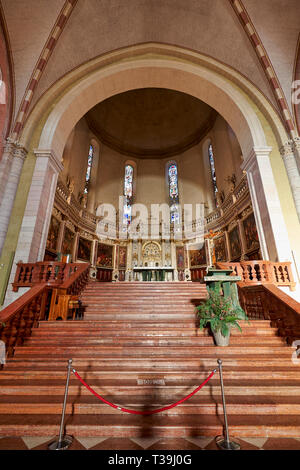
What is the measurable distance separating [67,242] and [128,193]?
25.7 feet

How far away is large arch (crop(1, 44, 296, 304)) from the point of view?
6.54 meters

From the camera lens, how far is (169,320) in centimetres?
438

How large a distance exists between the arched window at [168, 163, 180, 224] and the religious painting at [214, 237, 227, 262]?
13.6 feet

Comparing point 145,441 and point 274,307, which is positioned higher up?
point 274,307

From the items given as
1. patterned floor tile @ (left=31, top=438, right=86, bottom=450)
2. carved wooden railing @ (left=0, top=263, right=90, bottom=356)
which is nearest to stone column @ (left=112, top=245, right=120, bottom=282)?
carved wooden railing @ (left=0, top=263, right=90, bottom=356)

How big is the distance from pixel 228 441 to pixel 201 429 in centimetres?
26

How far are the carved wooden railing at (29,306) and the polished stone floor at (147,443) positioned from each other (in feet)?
5.85

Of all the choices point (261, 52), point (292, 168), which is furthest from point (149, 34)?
point (292, 168)

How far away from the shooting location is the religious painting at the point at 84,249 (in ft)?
43.9

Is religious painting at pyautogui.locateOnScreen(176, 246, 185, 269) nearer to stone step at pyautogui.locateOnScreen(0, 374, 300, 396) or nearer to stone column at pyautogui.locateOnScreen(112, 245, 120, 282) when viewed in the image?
stone column at pyautogui.locateOnScreen(112, 245, 120, 282)

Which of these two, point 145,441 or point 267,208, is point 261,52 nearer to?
point 267,208

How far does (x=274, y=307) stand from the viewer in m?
4.31
